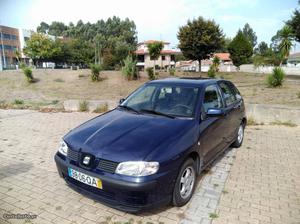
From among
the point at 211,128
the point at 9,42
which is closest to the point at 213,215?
the point at 211,128

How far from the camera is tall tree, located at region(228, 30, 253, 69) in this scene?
41.5 m

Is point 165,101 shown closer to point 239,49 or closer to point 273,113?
point 273,113

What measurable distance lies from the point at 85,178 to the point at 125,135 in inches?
26.4

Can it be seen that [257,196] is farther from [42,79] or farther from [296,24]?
[296,24]

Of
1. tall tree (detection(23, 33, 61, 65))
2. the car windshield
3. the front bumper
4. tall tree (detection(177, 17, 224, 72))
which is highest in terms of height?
tall tree (detection(23, 33, 61, 65))

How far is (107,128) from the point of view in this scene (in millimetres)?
3223

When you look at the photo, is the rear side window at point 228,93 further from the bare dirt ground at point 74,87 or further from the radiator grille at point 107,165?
the bare dirt ground at point 74,87

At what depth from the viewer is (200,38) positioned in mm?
26172

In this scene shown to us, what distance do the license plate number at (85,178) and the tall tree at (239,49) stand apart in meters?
43.2

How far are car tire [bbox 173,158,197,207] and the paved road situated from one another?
0.13 meters

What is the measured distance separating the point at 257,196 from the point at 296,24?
86.4 ft

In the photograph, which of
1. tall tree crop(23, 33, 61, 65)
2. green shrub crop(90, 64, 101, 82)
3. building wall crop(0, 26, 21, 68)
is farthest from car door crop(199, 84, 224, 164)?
building wall crop(0, 26, 21, 68)

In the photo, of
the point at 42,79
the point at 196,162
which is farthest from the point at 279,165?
the point at 42,79

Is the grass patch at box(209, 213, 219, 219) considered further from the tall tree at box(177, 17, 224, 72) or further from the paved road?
the tall tree at box(177, 17, 224, 72)
